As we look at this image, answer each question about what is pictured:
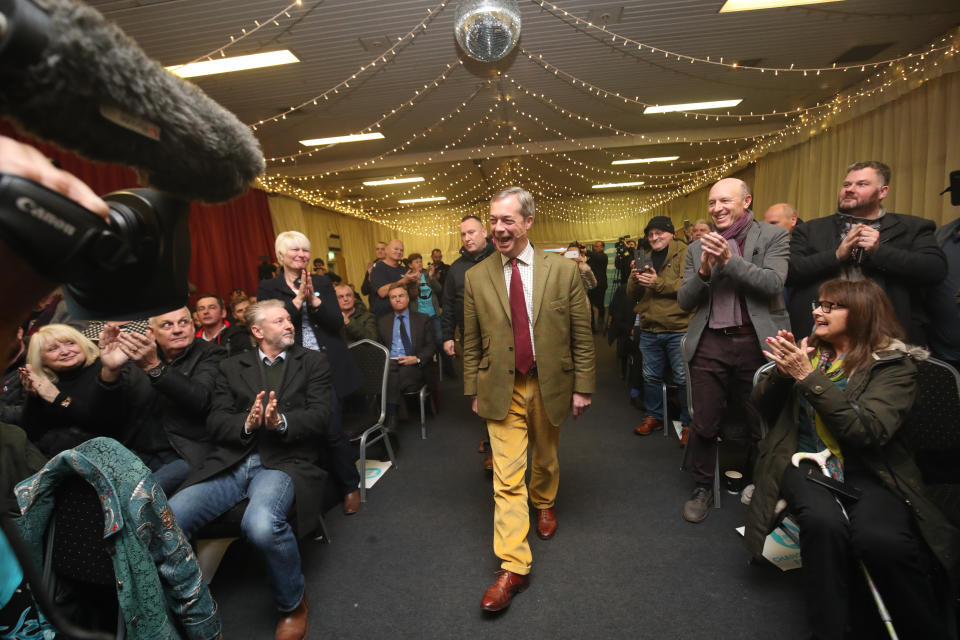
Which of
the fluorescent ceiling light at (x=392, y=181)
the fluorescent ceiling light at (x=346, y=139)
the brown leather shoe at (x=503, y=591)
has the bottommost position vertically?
the brown leather shoe at (x=503, y=591)

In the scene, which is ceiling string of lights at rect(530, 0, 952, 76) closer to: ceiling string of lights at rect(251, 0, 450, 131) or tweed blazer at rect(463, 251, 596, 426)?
A: ceiling string of lights at rect(251, 0, 450, 131)

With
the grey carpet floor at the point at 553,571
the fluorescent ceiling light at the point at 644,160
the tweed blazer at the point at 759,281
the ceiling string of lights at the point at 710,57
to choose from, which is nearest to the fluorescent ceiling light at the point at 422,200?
the fluorescent ceiling light at the point at 644,160

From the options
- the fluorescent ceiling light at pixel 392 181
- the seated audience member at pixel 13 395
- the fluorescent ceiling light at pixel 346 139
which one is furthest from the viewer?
the fluorescent ceiling light at pixel 392 181

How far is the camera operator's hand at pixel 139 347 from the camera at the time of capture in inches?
78.2

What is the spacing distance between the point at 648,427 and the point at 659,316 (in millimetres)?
902

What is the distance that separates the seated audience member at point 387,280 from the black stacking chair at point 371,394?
3.96 feet

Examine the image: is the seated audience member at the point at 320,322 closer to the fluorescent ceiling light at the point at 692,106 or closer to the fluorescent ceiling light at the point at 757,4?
the fluorescent ceiling light at the point at 757,4

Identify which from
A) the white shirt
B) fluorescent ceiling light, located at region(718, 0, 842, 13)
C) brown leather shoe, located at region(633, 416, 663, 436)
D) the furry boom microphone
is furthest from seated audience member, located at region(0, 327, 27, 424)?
fluorescent ceiling light, located at region(718, 0, 842, 13)

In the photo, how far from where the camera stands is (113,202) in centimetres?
53

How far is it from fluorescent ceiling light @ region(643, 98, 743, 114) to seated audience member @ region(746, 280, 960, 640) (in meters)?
5.61

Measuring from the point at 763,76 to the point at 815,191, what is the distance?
2.35 meters

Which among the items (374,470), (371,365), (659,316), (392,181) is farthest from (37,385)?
(392,181)

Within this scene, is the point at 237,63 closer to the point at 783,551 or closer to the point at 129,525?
the point at 129,525

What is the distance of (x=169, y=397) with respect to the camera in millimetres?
2162
